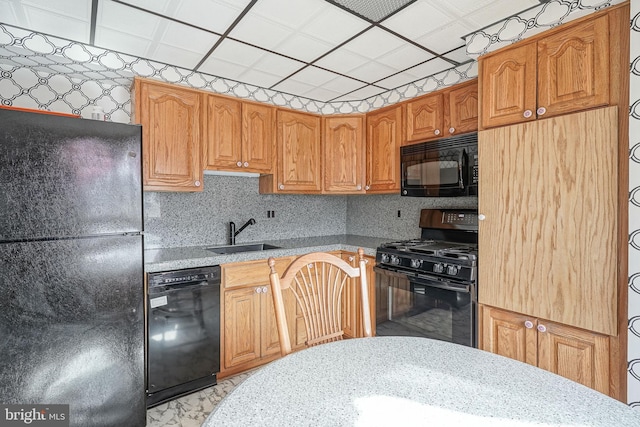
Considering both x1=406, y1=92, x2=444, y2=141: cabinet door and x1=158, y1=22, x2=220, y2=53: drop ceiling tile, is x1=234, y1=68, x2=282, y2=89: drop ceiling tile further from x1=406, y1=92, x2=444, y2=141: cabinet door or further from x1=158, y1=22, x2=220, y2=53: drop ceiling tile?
x1=406, y1=92, x2=444, y2=141: cabinet door

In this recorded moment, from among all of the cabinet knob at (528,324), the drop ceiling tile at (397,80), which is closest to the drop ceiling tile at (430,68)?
the drop ceiling tile at (397,80)

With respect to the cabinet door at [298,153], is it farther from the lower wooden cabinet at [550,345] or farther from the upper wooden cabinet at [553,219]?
the lower wooden cabinet at [550,345]

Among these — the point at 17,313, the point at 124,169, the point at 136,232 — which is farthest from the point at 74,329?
the point at 124,169

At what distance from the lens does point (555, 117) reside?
1615 mm

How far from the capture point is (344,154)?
3.12m

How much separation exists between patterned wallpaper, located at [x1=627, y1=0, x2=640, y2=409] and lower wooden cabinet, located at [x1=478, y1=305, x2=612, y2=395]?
0.11 m

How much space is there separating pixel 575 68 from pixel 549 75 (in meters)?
0.11

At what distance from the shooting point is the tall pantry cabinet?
56.4 inches

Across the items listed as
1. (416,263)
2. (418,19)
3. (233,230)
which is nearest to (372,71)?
(418,19)

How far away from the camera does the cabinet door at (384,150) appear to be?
9.25 ft

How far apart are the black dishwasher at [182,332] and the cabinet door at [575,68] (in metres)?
2.27

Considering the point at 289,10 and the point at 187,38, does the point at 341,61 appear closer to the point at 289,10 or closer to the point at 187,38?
the point at 289,10

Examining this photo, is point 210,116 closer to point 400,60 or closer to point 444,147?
point 400,60

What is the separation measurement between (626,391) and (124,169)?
8.56ft
